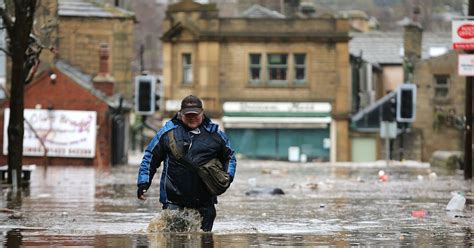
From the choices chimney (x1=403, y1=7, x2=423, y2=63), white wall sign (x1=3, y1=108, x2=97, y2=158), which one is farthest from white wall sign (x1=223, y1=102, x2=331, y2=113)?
white wall sign (x1=3, y1=108, x2=97, y2=158)

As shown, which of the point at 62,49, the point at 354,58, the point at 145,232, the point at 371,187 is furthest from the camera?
the point at 354,58

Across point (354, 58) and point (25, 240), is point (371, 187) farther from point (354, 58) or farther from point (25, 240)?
point (354, 58)

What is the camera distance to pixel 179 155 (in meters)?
13.6

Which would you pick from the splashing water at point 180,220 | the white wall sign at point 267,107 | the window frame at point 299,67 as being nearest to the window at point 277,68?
the window frame at point 299,67

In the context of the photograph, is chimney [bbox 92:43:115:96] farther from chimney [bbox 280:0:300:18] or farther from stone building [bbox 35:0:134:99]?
chimney [bbox 280:0:300:18]

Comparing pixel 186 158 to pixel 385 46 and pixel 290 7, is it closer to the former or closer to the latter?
pixel 385 46

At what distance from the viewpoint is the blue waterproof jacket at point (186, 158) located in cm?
1367

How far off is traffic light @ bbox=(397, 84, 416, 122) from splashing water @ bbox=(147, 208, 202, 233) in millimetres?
37137

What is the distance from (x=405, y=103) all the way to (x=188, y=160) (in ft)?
125

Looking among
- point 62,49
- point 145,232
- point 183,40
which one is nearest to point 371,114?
point 183,40

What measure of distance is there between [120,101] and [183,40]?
53.9 ft

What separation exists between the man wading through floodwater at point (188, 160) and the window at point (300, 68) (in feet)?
181

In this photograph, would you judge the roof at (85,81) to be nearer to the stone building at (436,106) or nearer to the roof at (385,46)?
the stone building at (436,106)

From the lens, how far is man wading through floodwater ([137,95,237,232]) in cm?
1363
